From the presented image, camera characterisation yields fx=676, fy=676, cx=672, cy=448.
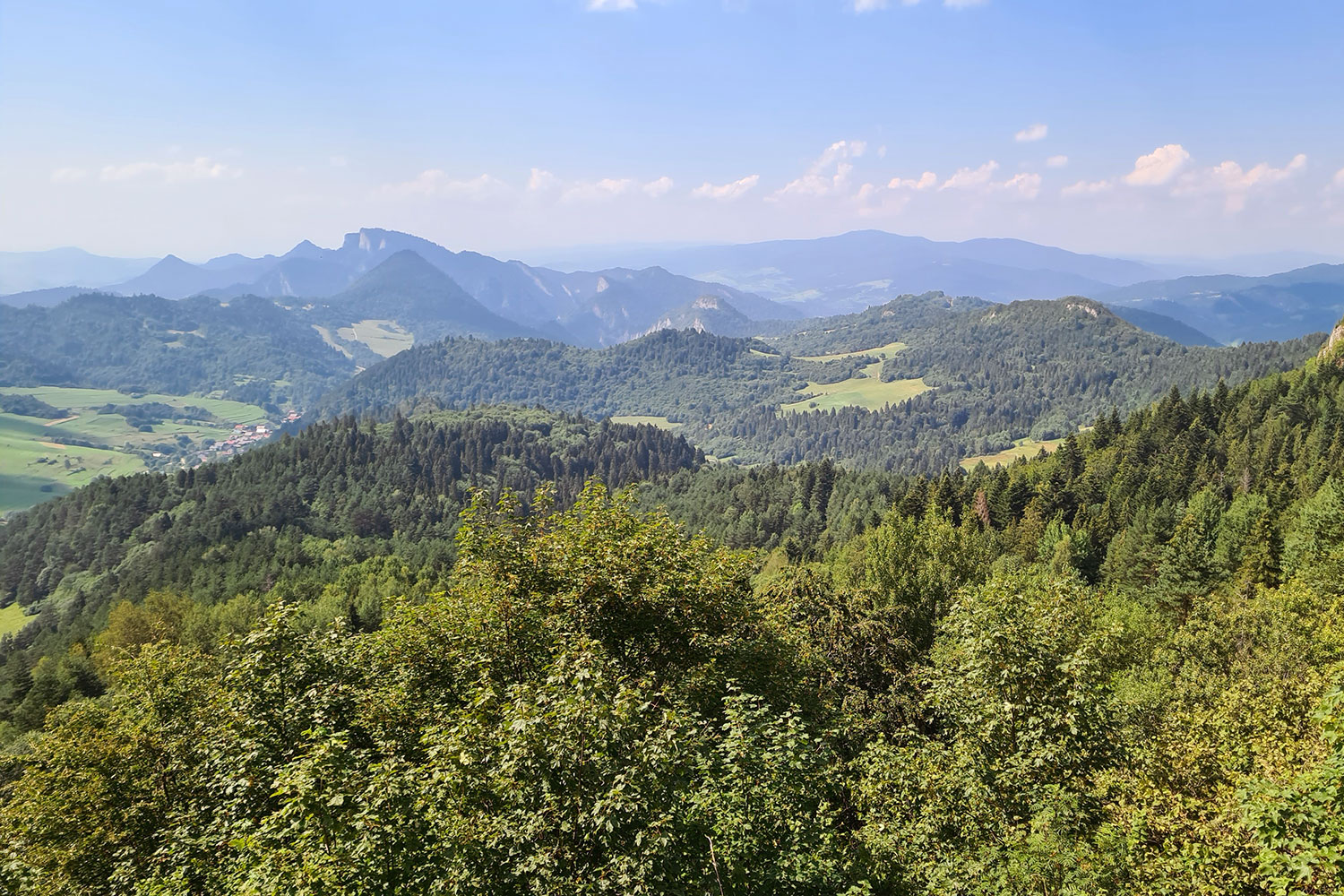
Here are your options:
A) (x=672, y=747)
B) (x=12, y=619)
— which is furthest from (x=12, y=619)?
(x=672, y=747)

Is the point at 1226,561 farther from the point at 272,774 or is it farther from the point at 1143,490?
the point at 272,774

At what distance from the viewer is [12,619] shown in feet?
550

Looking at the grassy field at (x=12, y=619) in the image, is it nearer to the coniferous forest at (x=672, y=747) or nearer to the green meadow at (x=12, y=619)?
the green meadow at (x=12, y=619)

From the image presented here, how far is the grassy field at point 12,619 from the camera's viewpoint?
6294 inches

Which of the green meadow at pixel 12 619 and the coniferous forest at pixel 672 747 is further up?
the coniferous forest at pixel 672 747

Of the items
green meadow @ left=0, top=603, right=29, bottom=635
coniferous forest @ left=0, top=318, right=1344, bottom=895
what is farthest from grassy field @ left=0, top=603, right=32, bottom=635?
coniferous forest @ left=0, top=318, right=1344, bottom=895

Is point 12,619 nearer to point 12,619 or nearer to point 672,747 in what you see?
point 12,619

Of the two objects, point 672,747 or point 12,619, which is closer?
point 672,747

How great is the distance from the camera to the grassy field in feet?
525

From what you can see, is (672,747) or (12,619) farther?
(12,619)

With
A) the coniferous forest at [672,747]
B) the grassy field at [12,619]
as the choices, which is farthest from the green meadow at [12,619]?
the coniferous forest at [672,747]

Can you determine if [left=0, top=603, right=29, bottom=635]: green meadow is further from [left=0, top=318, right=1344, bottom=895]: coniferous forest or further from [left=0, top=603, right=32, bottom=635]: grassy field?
[left=0, top=318, right=1344, bottom=895]: coniferous forest

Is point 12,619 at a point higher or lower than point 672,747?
lower

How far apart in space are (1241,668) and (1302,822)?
104ft
